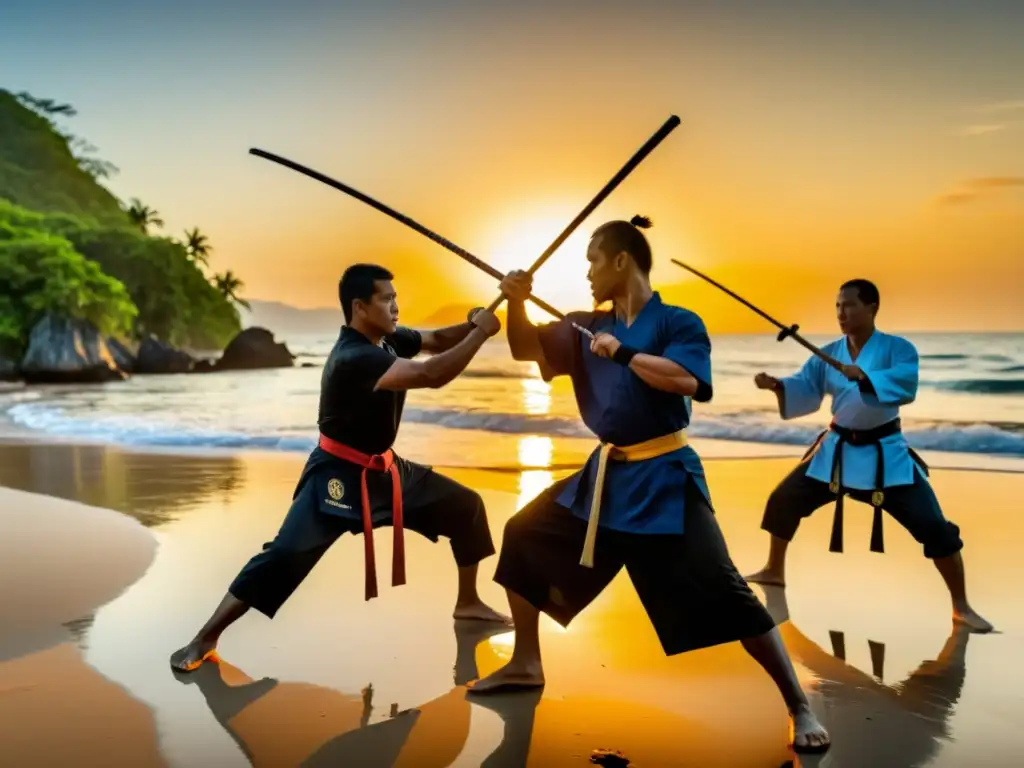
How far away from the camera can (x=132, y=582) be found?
411cm

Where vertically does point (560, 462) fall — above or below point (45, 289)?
below

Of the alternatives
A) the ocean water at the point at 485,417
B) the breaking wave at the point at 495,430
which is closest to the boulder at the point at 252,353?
the ocean water at the point at 485,417

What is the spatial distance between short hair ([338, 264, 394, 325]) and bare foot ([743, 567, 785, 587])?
2.16m

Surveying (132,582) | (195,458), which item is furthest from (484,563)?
(195,458)

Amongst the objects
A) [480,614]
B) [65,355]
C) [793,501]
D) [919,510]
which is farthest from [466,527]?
[65,355]

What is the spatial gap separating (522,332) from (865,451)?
1707 mm

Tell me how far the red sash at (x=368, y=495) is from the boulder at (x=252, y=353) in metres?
27.8

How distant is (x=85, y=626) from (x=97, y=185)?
176ft

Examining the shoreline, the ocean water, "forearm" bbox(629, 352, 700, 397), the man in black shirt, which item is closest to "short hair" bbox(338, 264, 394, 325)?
the man in black shirt

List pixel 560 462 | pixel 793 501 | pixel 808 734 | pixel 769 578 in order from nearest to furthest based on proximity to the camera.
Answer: pixel 808 734
pixel 793 501
pixel 769 578
pixel 560 462

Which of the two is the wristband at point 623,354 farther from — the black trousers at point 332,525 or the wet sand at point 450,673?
the black trousers at point 332,525

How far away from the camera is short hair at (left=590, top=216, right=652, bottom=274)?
2.78 metres

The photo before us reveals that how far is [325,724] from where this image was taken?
267 cm

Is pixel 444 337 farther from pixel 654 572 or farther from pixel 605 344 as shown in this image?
pixel 654 572
